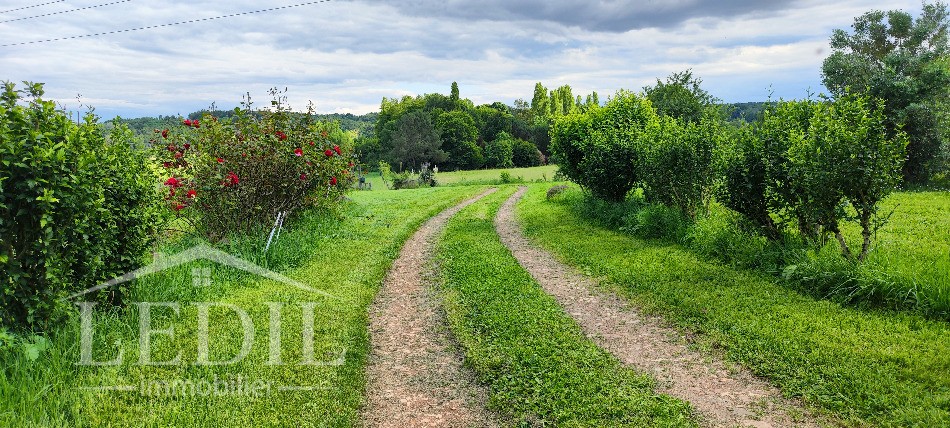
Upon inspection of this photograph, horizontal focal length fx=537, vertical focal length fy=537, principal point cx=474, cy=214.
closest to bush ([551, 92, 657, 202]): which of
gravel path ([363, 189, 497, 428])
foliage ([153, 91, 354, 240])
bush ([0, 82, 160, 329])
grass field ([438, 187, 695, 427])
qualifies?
grass field ([438, 187, 695, 427])

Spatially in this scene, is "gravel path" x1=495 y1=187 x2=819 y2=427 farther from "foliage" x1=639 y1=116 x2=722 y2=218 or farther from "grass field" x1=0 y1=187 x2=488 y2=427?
"foliage" x1=639 y1=116 x2=722 y2=218

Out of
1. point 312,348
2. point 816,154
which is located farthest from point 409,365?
point 816,154

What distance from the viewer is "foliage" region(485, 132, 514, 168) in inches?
2965

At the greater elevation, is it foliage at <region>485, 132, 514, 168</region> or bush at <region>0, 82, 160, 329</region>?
foliage at <region>485, 132, 514, 168</region>

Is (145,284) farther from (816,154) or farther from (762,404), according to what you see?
(816,154)

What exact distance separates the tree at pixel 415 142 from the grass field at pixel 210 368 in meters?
60.2

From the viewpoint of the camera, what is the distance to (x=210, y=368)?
539cm

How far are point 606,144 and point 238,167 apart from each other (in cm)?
1083

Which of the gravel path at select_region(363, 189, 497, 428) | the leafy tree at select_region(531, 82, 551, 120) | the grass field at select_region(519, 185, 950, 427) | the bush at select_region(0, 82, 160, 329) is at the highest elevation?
the leafy tree at select_region(531, 82, 551, 120)

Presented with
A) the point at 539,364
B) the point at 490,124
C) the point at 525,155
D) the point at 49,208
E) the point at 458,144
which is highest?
the point at 490,124

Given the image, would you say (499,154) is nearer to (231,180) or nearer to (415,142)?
(415,142)

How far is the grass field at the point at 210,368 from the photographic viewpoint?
14.7 ft

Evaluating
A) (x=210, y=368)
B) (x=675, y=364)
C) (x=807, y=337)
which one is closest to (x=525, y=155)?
(x=807, y=337)

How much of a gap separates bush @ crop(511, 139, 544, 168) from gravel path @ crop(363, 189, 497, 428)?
69.9m
